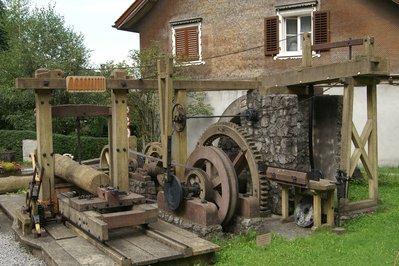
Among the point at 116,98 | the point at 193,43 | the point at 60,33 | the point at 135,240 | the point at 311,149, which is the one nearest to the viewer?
the point at 135,240

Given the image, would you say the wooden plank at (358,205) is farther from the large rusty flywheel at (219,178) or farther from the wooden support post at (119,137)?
the wooden support post at (119,137)

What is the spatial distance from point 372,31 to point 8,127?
18.3 meters

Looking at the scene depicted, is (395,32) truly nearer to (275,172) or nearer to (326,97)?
(326,97)

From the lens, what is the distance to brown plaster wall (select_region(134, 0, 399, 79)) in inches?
600

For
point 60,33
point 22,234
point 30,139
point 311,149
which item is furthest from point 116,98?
point 60,33

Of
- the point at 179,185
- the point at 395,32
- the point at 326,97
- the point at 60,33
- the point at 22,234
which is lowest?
the point at 22,234

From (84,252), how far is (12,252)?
1729 mm

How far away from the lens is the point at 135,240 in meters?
7.77

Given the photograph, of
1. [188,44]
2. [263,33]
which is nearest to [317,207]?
[263,33]

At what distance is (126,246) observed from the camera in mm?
7453

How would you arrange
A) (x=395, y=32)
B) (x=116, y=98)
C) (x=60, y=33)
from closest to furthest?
(x=116, y=98) → (x=395, y=32) → (x=60, y=33)

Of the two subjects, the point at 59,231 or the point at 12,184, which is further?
the point at 12,184

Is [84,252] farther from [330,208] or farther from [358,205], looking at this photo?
[358,205]

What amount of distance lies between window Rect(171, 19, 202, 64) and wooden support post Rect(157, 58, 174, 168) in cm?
1007
